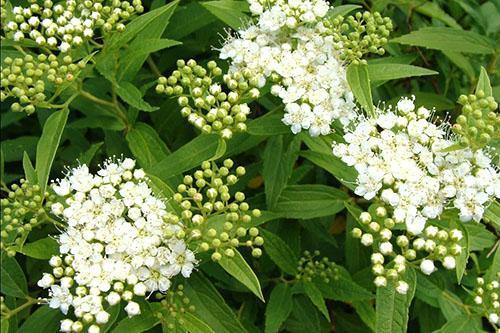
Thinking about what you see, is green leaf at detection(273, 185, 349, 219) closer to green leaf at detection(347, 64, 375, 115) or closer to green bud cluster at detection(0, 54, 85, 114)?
green leaf at detection(347, 64, 375, 115)

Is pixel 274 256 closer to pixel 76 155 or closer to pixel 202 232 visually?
pixel 202 232

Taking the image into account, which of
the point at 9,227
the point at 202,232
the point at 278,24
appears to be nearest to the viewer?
the point at 202,232

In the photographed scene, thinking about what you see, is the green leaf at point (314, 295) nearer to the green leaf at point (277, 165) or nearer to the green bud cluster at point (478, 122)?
the green leaf at point (277, 165)

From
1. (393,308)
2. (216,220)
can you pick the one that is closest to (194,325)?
(216,220)

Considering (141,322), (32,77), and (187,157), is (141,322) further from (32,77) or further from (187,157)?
(32,77)

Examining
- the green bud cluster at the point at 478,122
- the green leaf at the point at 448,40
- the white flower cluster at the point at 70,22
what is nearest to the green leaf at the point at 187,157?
the white flower cluster at the point at 70,22

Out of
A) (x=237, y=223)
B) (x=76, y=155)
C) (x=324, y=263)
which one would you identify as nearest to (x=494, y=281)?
(x=324, y=263)
